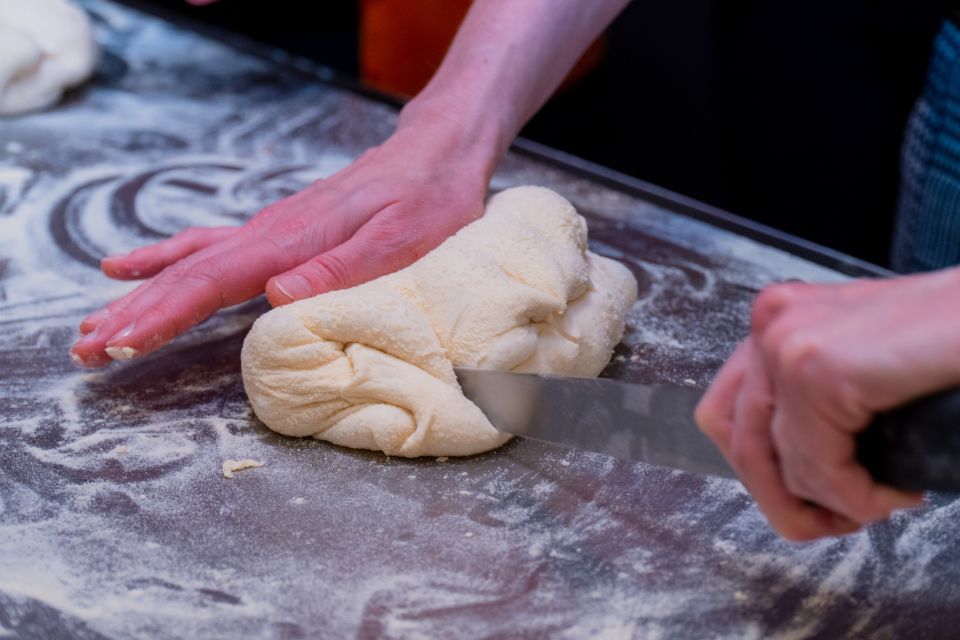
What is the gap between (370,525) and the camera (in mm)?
1165

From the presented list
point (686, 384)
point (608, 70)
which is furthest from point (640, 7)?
point (686, 384)

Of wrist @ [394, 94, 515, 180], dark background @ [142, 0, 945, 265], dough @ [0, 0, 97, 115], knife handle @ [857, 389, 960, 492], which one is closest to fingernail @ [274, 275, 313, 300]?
wrist @ [394, 94, 515, 180]

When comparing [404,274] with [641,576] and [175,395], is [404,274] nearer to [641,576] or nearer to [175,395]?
[175,395]

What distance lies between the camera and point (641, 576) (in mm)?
1110

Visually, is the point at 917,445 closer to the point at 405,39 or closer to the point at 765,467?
the point at 765,467

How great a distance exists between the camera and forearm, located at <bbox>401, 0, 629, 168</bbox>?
157cm

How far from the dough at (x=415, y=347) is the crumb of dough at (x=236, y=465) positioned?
6 cm

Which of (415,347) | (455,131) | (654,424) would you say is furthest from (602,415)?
(455,131)

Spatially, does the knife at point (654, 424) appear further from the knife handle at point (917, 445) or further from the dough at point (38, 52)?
the dough at point (38, 52)

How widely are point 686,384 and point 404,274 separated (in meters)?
0.41

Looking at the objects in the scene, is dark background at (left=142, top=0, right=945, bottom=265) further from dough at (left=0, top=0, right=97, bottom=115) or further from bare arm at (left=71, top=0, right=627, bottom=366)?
dough at (left=0, top=0, right=97, bottom=115)

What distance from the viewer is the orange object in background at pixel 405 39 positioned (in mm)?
2389

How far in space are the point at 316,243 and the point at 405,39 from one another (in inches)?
48.4

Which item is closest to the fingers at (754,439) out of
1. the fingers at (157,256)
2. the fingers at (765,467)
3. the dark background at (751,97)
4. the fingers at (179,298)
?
the fingers at (765,467)
